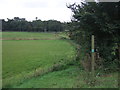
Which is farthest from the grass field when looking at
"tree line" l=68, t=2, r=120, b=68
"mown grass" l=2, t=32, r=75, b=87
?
"tree line" l=68, t=2, r=120, b=68

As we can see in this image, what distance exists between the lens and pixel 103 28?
4473 millimetres

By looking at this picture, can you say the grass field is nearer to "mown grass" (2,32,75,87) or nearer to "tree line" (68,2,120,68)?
"mown grass" (2,32,75,87)

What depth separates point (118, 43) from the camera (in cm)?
450

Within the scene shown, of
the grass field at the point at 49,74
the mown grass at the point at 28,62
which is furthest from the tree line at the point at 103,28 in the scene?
the mown grass at the point at 28,62

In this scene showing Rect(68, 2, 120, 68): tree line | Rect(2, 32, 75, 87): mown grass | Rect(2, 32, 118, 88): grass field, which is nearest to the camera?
Rect(2, 32, 118, 88): grass field

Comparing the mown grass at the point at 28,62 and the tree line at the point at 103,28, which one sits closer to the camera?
the tree line at the point at 103,28

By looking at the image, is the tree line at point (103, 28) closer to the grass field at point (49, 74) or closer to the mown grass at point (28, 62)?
the grass field at point (49, 74)

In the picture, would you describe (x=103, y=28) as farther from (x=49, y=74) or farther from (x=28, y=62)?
(x=28, y=62)

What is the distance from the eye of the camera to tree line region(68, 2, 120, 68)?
177 inches

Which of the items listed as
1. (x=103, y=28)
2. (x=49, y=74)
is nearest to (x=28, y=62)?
(x=49, y=74)

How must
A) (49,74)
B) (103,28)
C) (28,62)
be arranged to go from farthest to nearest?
1. (28,62)
2. (49,74)
3. (103,28)

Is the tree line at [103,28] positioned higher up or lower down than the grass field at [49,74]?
higher up

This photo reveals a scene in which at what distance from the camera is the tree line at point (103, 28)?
451 centimetres

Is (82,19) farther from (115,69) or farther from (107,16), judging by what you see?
(115,69)
